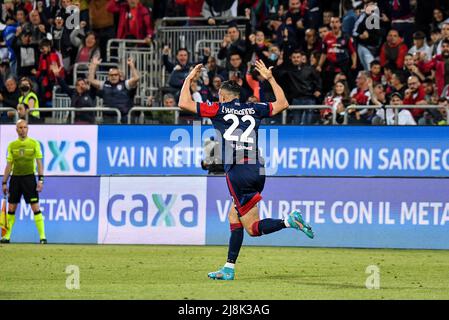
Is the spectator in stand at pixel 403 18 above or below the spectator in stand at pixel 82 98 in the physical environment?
above

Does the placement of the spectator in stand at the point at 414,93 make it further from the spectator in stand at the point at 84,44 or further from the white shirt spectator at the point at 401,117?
the spectator in stand at the point at 84,44

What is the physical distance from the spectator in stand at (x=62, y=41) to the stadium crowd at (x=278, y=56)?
0.03 meters

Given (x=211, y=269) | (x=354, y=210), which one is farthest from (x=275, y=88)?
(x=354, y=210)

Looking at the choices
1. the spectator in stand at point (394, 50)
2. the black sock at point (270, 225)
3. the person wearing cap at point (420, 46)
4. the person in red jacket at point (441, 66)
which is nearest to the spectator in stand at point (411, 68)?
the person in red jacket at point (441, 66)

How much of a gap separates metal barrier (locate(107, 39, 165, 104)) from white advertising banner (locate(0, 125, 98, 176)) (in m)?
3.57

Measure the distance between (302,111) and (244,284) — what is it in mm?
10330

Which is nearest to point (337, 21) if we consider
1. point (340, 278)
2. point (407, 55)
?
point (407, 55)

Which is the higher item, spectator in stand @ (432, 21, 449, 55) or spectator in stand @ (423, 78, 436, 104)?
spectator in stand @ (432, 21, 449, 55)

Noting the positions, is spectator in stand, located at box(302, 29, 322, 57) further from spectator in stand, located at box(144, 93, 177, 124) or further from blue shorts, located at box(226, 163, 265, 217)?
blue shorts, located at box(226, 163, 265, 217)

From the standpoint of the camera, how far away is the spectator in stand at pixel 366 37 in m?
25.4

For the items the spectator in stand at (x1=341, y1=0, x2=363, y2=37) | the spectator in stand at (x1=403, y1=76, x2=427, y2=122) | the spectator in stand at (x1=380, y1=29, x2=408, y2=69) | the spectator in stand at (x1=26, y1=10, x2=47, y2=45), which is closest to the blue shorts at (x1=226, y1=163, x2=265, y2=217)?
the spectator in stand at (x1=403, y1=76, x2=427, y2=122)

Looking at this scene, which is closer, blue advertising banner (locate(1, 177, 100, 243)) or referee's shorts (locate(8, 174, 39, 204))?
referee's shorts (locate(8, 174, 39, 204))

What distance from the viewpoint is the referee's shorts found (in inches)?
887

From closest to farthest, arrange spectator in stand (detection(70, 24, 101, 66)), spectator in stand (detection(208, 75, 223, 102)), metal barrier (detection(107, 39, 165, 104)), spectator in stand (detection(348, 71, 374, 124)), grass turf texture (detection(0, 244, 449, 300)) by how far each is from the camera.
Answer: grass turf texture (detection(0, 244, 449, 300)), spectator in stand (detection(348, 71, 374, 124)), spectator in stand (detection(208, 75, 223, 102)), spectator in stand (detection(70, 24, 101, 66)), metal barrier (detection(107, 39, 165, 104))
